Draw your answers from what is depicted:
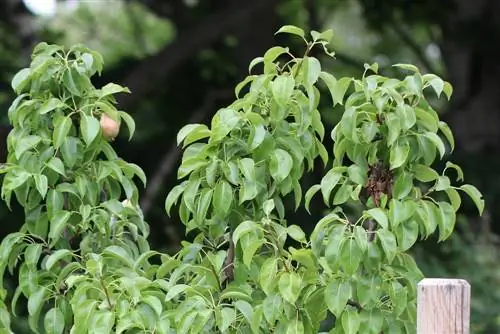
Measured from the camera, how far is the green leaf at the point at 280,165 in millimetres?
1887

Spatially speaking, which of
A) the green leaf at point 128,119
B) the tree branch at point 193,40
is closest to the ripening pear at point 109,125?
the green leaf at point 128,119

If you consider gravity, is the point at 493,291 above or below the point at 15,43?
below

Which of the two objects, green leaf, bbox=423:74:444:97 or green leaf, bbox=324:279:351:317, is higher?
green leaf, bbox=423:74:444:97

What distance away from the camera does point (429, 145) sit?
189 cm

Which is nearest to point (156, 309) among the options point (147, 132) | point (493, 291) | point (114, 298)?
point (114, 298)

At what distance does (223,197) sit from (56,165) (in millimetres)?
439

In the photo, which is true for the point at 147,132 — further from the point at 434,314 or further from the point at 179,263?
the point at 434,314

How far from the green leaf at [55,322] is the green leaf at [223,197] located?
1.69 ft

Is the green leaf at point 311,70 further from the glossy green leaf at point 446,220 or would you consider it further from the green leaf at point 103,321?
the green leaf at point 103,321

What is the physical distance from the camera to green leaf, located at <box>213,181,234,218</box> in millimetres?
1890

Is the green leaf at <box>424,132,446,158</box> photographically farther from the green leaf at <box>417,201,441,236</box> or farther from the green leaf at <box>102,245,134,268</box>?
the green leaf at <box>102,245,134,268</box>

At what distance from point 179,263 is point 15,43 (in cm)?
620

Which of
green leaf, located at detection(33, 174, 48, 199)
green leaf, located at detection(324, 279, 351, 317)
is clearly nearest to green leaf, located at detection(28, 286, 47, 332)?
green leaf, located at detection(33, 174, 48, 199)

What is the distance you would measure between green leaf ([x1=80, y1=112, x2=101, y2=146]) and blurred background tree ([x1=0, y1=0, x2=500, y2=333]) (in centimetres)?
321
